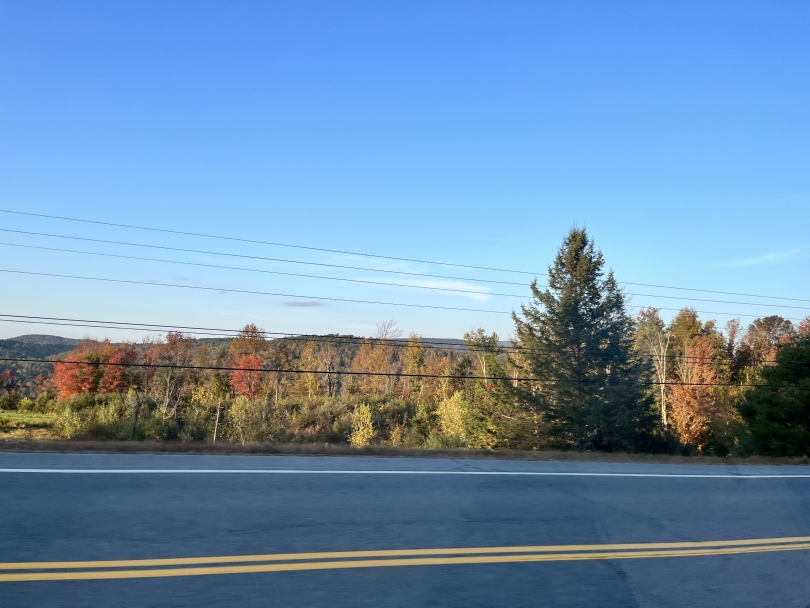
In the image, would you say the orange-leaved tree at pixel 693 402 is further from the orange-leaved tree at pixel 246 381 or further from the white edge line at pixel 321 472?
the white edge line at pixel 321 472

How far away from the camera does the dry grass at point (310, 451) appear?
29.0ft

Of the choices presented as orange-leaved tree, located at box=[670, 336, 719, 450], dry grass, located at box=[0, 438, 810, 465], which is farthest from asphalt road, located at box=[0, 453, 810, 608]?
orange-leaved tree, located at box=[670, 336, 719, 450]

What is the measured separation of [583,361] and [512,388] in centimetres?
452

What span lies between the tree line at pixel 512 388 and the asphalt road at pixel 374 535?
9.75 metres

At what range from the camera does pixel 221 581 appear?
13.1 feet

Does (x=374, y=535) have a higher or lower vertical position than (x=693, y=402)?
lower

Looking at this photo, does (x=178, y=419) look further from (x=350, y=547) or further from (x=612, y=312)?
(x=350, y=547)

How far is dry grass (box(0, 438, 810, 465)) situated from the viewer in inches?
348

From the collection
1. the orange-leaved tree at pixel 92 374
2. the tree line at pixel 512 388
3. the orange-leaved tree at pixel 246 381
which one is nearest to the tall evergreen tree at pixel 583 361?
the tree line at pixel 512 388

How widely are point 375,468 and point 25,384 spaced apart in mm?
59696

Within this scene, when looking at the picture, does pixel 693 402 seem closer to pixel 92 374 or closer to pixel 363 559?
pixel 92 374

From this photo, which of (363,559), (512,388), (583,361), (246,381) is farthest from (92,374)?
(363,559)

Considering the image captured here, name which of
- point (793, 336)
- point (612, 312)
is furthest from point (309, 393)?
point (793, 336)

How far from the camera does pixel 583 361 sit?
35.3 metres
